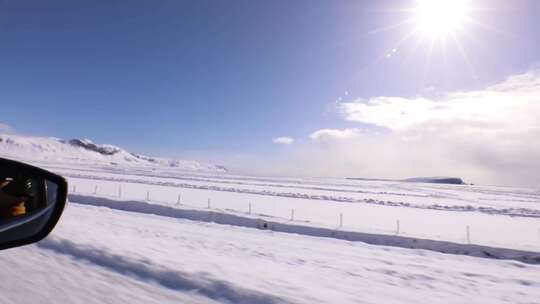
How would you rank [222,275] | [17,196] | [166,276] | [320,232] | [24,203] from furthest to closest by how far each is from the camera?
[320,232] → [222,275] → [166,276] → [24,203] → [17,196]

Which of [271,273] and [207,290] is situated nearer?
[207,290]

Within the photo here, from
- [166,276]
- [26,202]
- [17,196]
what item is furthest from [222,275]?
[17,196]

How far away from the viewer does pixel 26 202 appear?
7.50 feet

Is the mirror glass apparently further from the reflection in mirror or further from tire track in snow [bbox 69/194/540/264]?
tire track in snow [bbox 69/194/540/264]

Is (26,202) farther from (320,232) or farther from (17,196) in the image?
(320,232)

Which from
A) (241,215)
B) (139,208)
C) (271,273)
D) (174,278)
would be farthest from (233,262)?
(139,208)

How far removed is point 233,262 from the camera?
8609mm

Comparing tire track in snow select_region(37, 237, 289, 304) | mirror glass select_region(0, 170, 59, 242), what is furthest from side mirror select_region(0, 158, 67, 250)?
tire track in snow select_region(37, 237, 289, 304)

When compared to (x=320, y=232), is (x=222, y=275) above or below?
above

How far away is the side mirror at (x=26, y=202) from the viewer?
6.90ft

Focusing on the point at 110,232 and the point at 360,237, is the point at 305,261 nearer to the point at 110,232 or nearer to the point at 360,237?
the point at 110,232

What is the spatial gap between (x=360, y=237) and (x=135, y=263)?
11958 millimetres

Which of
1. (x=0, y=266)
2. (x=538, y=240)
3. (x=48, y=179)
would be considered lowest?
(x=538, y=240)

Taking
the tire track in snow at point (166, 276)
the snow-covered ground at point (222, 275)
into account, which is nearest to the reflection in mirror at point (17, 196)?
the snow-covered ground at point (222, 275)
